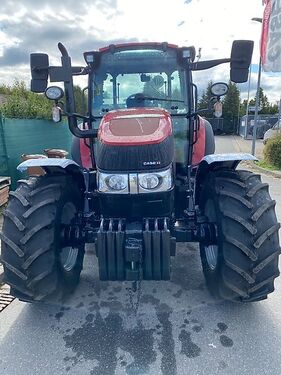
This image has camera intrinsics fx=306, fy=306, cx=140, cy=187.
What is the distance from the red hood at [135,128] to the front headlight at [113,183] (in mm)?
276

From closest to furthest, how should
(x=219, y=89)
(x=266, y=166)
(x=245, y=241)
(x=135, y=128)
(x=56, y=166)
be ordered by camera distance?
(x=245, y=241) < (x=135, y=128) < (x=56, y=166) < (x=219, y=89) < (x=266, y=166)

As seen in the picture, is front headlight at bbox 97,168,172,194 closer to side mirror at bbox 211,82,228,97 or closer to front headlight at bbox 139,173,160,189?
front headlight at bbox 139,173,160,189

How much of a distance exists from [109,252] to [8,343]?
116 cm

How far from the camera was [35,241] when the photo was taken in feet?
8.59

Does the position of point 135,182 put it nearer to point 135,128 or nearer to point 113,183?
point 113,183

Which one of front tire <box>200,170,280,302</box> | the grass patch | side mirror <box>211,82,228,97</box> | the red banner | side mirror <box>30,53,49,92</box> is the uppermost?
the red banner

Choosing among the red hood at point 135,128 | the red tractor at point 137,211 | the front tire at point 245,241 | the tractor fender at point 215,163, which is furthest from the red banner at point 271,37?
the front tire at point 245,241

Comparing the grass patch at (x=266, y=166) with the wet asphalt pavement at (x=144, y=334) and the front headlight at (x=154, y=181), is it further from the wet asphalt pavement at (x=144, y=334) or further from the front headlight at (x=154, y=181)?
the front headlight at (x=154, y=181)

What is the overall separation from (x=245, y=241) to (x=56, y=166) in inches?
72.7

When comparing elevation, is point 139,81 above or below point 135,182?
above

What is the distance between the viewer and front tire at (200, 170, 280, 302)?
2.52m

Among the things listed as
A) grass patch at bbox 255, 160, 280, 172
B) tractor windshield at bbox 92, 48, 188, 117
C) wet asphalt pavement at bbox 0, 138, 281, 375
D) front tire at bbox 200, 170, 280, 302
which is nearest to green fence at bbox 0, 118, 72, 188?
tractor windshield at bbox 92, 48, 188, 117

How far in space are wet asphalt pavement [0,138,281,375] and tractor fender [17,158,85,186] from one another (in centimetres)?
127

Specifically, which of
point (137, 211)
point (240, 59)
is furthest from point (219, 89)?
point (137, 211)
